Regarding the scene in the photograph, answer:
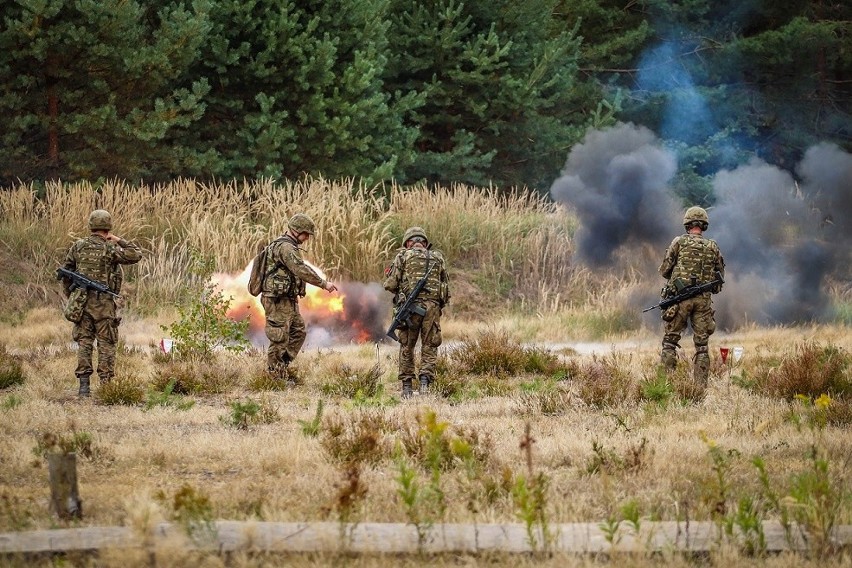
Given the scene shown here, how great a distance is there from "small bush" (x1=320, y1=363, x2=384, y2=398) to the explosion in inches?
184

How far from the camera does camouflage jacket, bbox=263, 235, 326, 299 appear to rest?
1350 cm

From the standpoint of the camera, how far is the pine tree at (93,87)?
2261 cm

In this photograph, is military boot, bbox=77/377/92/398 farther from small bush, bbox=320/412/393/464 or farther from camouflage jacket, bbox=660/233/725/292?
camouflage jacket, bbox=660/233/725/292

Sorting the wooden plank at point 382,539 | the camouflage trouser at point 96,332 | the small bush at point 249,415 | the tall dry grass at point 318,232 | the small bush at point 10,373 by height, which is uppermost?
the tall dry grass at point 318,232

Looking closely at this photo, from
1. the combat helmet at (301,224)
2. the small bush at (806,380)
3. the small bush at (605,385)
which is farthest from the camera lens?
the combat helmet at (301,224)

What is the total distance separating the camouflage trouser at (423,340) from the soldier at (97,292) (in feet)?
9.39

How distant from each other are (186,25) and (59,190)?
4013mm

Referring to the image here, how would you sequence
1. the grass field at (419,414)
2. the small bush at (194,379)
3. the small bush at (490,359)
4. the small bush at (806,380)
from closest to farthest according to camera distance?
the grass field at (419,414)
the small bush at (806,380)
the small bush at (194,379)
the small bush at (490,359)

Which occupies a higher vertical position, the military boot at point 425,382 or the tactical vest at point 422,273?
the tactical vest at point 422,273

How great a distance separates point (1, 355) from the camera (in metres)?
14.2

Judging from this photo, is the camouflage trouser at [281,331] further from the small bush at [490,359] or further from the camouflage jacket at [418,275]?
the small bush at [490,359]

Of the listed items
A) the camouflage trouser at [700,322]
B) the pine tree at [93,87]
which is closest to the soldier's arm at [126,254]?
the camouflage trouser at [700,322]

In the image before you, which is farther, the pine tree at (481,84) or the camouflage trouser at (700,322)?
the pine tree at (481,84)

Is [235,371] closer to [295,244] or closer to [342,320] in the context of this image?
[295,244]
